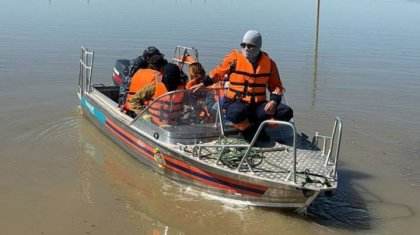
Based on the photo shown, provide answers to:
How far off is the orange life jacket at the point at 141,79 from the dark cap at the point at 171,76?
0.34 meters

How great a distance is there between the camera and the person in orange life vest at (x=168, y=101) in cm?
630

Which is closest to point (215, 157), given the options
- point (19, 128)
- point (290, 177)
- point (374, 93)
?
point (290, 177)

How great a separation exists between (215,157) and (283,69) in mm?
9781

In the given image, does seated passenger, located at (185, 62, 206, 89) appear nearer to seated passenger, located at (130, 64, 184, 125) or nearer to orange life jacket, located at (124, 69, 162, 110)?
seated passenger, located at (130, 64, 184, 125)

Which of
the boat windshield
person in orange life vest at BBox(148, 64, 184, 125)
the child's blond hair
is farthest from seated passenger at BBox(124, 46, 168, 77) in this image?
the boat windshield

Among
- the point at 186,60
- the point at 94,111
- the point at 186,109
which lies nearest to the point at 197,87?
the point at 186,109

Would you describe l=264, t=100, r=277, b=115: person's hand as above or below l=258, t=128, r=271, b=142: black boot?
above

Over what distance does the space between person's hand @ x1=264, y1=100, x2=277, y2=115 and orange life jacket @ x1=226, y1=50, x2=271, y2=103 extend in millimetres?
261

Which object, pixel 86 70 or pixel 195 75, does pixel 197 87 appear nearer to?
pixel 195 75

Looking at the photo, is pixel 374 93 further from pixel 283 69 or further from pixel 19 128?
pixel 19 128

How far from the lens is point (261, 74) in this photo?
5.98 meters

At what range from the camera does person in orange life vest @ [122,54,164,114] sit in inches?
279

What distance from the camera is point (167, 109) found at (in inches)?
249

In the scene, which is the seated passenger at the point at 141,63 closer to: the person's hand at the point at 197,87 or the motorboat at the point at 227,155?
the motorboat at the point at 227,155
